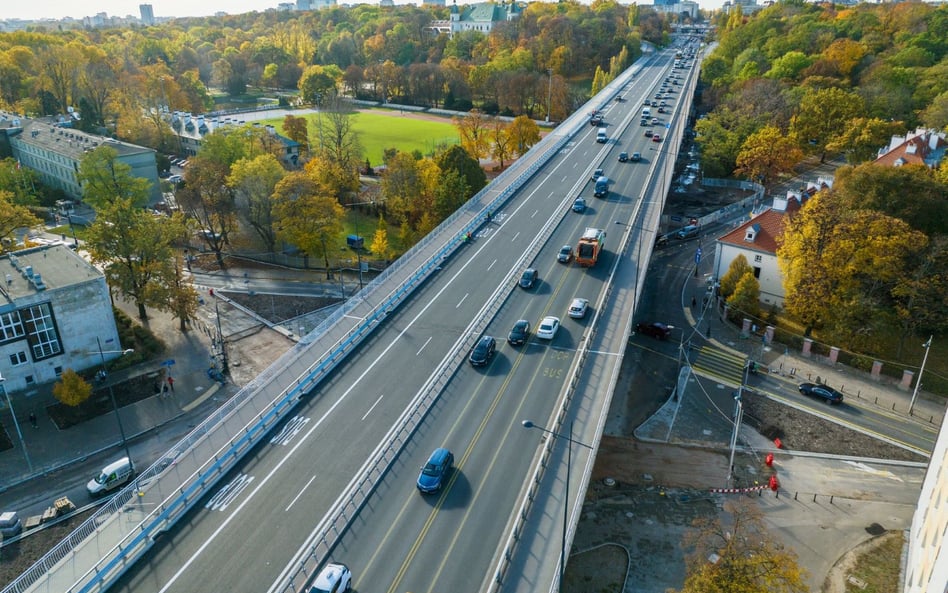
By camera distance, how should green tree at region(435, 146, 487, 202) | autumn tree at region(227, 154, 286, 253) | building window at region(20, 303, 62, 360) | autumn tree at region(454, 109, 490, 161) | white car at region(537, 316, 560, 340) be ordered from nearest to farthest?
white car at region(537, 316, 560, 340) < building window at region(20, 303, 62, 360) < autumn tree at region(227, 154, 286, 253) < green tree at region(435, 146, 487, 202) < autumn tree at region(454, 109, 490, 161)

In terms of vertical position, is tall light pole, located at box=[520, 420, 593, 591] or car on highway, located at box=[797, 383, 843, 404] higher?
tall light pole, located at box=[520, 420, 593, 591]

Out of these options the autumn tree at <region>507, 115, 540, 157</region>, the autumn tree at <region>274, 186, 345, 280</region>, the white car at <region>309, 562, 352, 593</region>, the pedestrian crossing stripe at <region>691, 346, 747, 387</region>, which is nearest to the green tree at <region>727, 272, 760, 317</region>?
the pedestrian crossing stripe at <region>691, 346, 747, 387</region>

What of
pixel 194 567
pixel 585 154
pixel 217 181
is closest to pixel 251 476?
pixel 194 567

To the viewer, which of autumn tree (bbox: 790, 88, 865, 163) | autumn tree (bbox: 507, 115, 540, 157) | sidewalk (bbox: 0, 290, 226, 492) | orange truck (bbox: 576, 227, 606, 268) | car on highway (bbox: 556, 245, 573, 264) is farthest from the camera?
autumn tree (bbox: 507, 115, 540, 157)

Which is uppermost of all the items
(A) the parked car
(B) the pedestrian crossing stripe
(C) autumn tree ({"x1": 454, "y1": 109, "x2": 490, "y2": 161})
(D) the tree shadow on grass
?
(C) autumn tree ({"x1": 454, "y1": 109, "x2": 490, "y2": 161})

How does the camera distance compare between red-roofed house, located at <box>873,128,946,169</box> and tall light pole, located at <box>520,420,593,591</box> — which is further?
red-roofed house, located at <box>873,128,946,169</box>

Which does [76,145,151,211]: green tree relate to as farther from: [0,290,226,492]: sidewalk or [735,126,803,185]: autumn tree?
[735,126,803,185]: autumn tree

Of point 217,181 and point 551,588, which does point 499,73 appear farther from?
point 551,588
